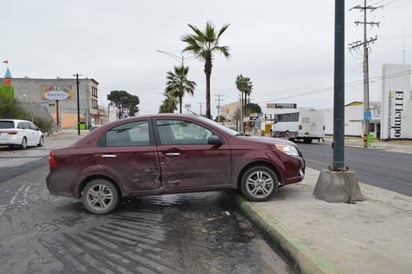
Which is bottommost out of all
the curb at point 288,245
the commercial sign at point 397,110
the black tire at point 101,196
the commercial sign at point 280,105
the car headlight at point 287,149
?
the curb at point 288,245

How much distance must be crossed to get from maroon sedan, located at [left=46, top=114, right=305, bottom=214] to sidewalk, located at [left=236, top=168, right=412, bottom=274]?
1.86 ft

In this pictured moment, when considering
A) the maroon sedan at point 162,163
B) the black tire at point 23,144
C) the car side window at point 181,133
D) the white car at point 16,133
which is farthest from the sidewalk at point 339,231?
the black tire at point 23,144

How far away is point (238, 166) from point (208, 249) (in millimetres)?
1971

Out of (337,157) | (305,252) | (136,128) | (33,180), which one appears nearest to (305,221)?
(305,252)

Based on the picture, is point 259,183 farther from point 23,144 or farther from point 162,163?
point 23,144

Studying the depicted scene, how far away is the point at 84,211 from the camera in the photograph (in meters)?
6.20

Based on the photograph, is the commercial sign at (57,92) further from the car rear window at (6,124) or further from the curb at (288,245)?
the curb at (288,245)

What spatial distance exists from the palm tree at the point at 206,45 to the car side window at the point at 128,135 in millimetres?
11961

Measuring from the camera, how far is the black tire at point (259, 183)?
19.7 feet

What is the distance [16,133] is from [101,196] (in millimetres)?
15822

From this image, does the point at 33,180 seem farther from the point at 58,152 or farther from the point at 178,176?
the point at 178,176

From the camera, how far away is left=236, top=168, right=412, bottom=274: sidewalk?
347 centimetres

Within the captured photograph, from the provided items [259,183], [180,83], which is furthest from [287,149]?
[180,83]

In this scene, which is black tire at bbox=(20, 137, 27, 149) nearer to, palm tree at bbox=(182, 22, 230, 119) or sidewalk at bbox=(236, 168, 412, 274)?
palm tree at bbox=(182, 22, 230, 119)
